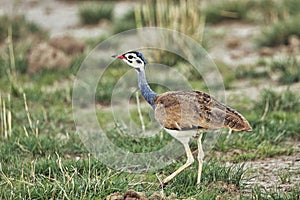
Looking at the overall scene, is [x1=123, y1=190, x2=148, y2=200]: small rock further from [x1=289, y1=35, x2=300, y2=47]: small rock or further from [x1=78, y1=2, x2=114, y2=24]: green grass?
[x1=78, y1=2, x2=114, y2=24]: green grass

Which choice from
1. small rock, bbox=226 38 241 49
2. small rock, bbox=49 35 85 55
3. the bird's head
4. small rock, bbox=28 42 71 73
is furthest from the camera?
small rock, bbox=226 38 241 49

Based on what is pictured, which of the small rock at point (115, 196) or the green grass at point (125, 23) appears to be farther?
the green grass at point (125, 23)

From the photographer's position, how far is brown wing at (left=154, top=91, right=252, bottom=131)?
4.28m

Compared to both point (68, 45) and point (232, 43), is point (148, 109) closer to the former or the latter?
point (68, 45)

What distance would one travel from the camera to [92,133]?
231 inches

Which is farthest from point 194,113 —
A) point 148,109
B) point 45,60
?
point 45,60

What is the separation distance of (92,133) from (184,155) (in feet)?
3.28

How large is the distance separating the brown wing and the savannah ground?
0.44m

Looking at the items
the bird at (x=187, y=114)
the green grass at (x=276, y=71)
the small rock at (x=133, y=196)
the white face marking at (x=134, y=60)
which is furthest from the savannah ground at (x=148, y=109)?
the white face marking at (x=134, y=60)

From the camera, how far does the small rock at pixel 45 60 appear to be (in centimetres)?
801

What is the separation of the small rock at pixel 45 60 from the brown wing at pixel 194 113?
376cm

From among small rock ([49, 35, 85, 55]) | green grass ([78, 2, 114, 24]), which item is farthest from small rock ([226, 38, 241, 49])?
green grass ([78, 2, 114, 24])

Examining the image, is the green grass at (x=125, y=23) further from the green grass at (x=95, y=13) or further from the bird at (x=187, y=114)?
the bird at (x=187, y=114)

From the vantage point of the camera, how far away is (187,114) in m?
4.32
